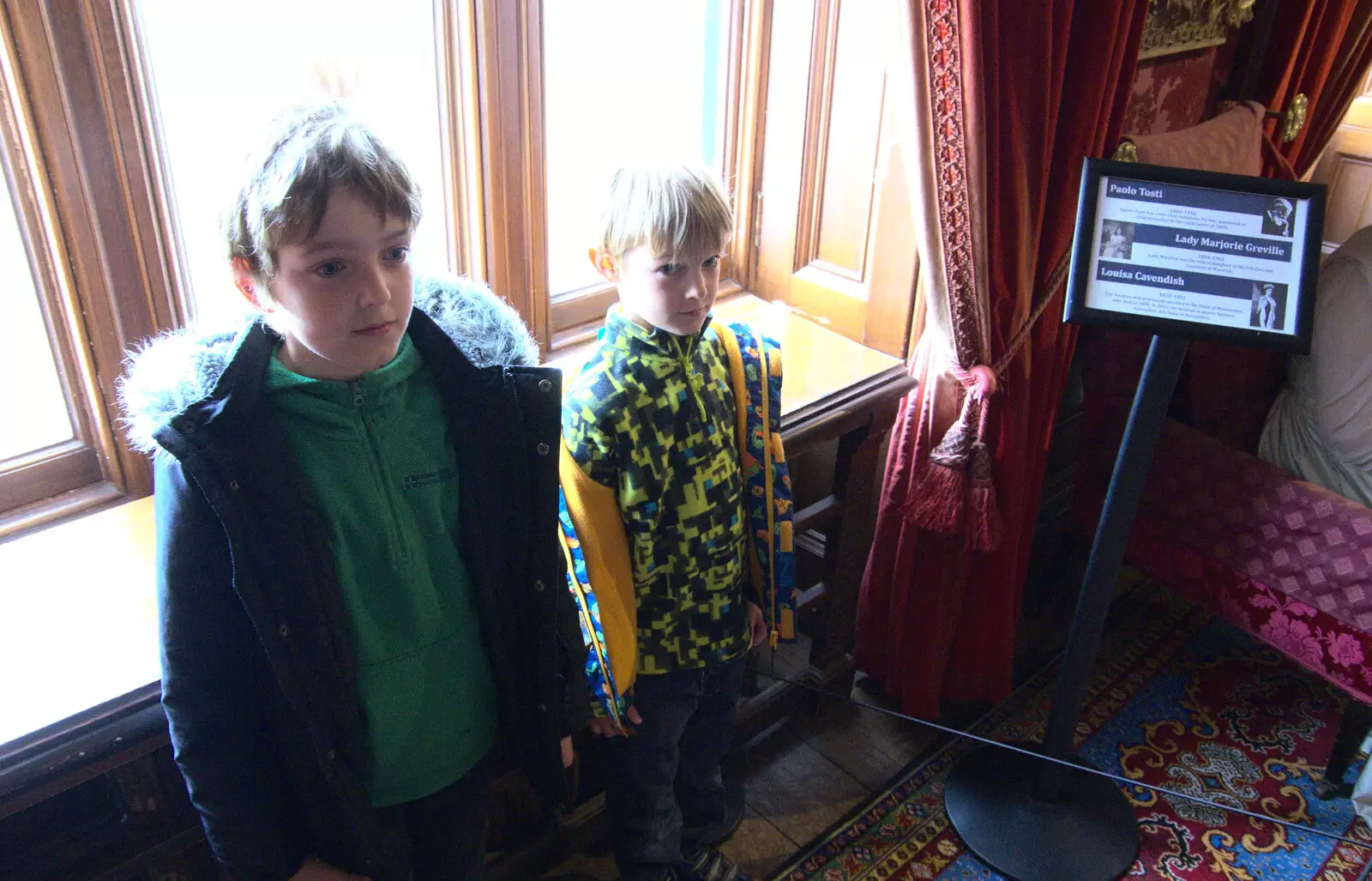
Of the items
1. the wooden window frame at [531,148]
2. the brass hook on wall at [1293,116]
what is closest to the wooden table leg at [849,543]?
the wooden window frame at [531,148]

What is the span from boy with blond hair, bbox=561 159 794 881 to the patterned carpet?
0.49 m

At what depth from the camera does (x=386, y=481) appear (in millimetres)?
962

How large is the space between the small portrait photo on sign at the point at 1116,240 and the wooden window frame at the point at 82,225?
124 centimetres

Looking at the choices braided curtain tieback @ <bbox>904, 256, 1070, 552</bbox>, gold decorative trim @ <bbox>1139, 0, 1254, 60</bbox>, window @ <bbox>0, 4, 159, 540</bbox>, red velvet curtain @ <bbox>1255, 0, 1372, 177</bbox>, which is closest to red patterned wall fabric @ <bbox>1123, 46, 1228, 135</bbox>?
gold decorative trim @ <bbox>1139, 0, 1254, 60</bbox>

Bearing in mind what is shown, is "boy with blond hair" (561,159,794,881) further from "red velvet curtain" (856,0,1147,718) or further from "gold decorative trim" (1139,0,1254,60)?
"gold decorative trim" (1139,0,1254,60)

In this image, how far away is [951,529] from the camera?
5.77 feet

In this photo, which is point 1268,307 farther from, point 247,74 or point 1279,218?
point 247,74

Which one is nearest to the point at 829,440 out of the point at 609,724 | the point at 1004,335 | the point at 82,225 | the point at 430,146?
the point at 1004,335

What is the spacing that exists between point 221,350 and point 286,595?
0.23m

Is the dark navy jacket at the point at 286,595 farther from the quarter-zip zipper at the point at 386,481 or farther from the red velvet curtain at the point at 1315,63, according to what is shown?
the red velvet curtain at the point at 1315,63

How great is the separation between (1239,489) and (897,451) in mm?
725

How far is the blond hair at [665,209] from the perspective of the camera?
112 centimetres

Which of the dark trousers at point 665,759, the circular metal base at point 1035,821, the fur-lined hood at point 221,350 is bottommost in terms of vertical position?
the circular metal base at point 1035,821

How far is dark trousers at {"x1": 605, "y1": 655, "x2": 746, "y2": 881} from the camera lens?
1397mm
